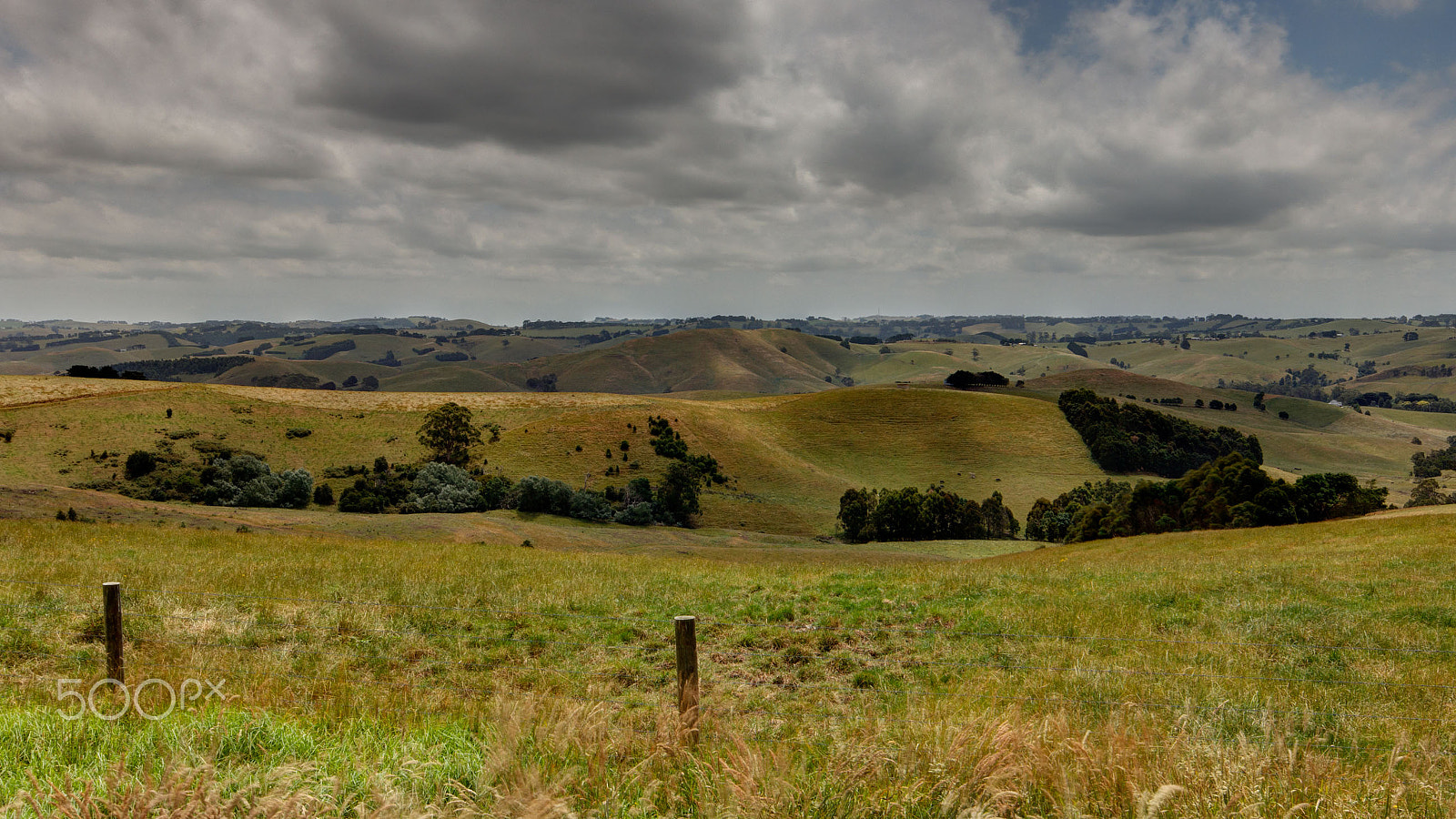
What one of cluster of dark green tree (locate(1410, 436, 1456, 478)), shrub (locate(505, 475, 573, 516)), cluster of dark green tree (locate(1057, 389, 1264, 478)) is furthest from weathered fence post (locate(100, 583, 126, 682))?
cluster of dark green tree (locate(1410, 436, 1456, 478))

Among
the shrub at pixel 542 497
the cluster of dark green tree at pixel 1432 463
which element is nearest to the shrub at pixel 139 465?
the shrub at pixel 542 497

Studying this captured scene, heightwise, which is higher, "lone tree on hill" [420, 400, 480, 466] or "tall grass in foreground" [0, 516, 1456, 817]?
"tall grass in foreground" [0, 516, 1456, 817]

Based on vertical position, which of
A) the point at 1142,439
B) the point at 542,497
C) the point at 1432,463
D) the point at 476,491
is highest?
the point at 476,491

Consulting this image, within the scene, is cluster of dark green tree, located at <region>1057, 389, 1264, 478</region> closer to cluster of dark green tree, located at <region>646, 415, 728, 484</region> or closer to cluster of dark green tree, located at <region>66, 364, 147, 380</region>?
cluster of dark green tree, located at <region>646, 415, 728, 484</region>

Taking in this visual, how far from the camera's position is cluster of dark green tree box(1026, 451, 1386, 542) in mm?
50062

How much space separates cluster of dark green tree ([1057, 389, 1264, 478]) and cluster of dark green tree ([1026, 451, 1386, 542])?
81748 mm

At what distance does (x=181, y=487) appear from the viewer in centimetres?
7619

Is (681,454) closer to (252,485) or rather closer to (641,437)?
(641,437)

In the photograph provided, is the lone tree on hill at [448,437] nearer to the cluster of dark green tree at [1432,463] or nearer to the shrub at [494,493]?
the shrub at [494,493]

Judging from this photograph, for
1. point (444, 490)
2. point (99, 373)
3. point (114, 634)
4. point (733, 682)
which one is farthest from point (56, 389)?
point (733, 682)

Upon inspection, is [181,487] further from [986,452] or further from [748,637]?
[986,452]

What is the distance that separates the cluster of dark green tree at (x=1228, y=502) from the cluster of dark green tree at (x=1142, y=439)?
268 feet

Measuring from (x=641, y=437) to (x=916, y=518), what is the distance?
4838cm

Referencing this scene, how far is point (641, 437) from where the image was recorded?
11969cm
